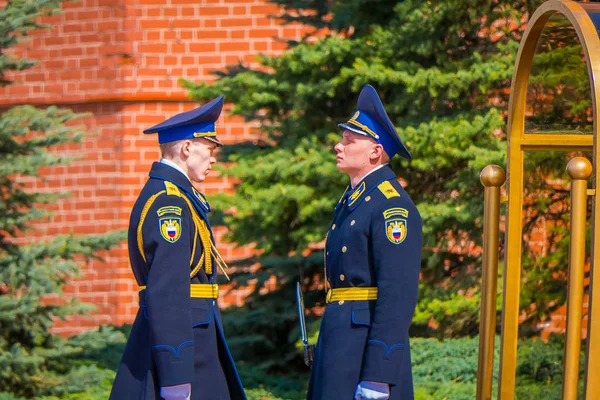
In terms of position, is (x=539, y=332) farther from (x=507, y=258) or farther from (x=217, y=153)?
(x=217, y=153)

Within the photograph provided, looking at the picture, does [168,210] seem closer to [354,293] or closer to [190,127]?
[190,127]

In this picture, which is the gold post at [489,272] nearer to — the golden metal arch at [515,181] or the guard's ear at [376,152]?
the golden metal arch at [515,181]

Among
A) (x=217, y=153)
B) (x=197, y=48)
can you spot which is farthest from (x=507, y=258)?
(x=197, y=48)

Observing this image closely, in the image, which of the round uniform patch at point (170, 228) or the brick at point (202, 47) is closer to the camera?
the round uniform patch at point (170, 228)

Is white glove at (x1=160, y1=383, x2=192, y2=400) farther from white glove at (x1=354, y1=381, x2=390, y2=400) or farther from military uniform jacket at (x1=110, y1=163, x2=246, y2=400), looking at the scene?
white glove at (x1=354, y1=381, x2=390, y2=400)

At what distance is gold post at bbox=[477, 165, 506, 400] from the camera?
4309mm

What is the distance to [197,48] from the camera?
8.90 m

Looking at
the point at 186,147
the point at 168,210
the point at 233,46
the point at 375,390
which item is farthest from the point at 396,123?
the point at 375,390

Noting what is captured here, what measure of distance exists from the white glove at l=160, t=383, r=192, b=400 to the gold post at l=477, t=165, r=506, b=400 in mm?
1303

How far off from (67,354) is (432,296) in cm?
255

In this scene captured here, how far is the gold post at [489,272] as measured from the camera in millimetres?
4309

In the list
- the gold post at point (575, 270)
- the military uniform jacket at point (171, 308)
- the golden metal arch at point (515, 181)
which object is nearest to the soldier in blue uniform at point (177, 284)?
the military uniform jacket at point (171, 308)

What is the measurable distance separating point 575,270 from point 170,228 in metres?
1.51

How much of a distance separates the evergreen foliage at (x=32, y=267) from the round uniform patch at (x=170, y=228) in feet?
10.5
